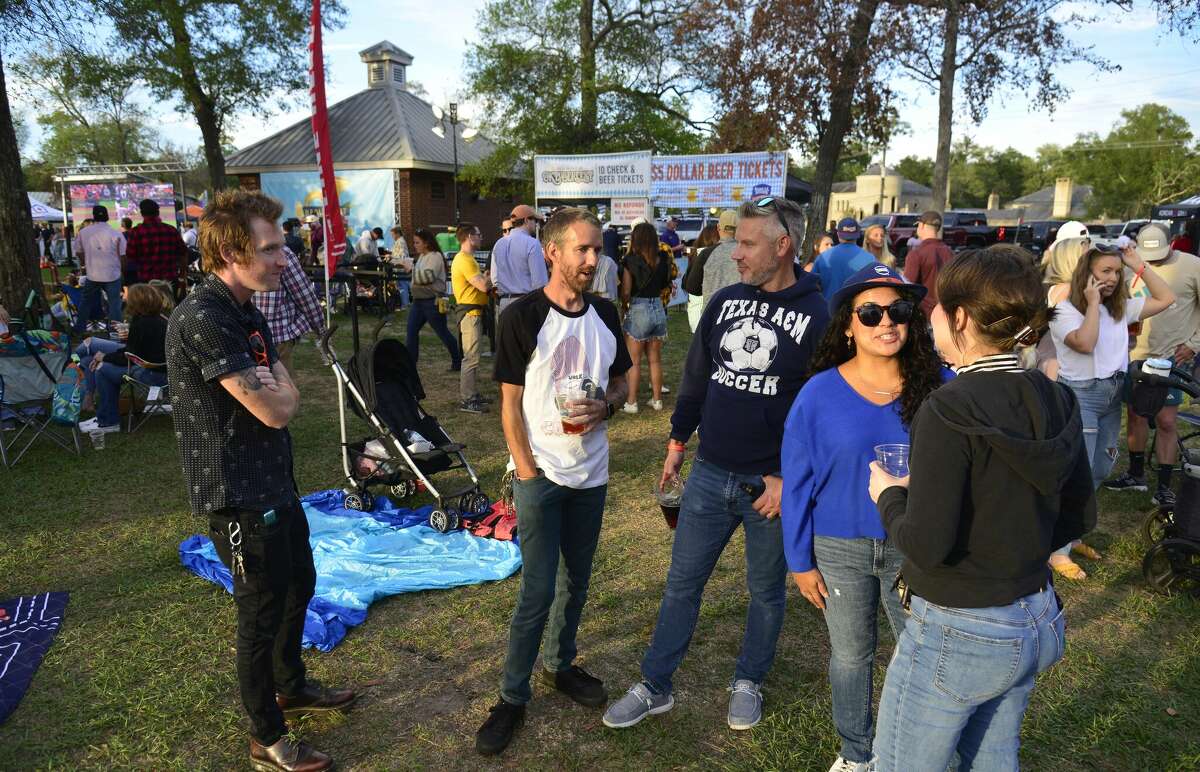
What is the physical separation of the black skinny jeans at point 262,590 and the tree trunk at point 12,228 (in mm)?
8482

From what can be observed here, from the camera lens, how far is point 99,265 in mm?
10742

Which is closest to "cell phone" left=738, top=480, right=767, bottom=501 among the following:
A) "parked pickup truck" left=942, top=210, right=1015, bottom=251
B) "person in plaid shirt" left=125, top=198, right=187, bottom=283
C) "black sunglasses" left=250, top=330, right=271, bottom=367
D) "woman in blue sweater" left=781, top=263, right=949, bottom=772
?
"woman in blue sweater" left=781, top=263, right=949, bottom=772

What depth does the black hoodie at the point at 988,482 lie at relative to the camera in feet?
5.36

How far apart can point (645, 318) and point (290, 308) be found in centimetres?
353

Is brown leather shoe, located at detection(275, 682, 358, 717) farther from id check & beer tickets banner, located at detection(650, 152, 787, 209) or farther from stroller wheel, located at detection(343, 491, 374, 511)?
id check & beer tickets banner, located at detection(650, 152, 787, 209)

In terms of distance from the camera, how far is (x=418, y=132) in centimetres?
3056

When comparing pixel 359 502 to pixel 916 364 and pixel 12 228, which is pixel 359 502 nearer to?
pixel 916 364

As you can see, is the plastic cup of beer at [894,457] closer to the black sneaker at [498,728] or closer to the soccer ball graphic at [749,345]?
the soccer ball graphic at [749,345]

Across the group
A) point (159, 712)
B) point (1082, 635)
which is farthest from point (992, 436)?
point (159, 712)

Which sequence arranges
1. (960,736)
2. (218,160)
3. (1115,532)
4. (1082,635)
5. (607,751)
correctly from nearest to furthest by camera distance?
(960,736), (607,751), (1082,635), (1115,532), (218,160)

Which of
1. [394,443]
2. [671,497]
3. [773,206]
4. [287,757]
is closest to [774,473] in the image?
[671,497]

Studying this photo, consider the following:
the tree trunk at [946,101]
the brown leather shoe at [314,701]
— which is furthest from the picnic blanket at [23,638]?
the tree trunk at [946,101]

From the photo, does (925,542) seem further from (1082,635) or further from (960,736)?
(1082,635)

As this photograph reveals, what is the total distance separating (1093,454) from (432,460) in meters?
4.36
